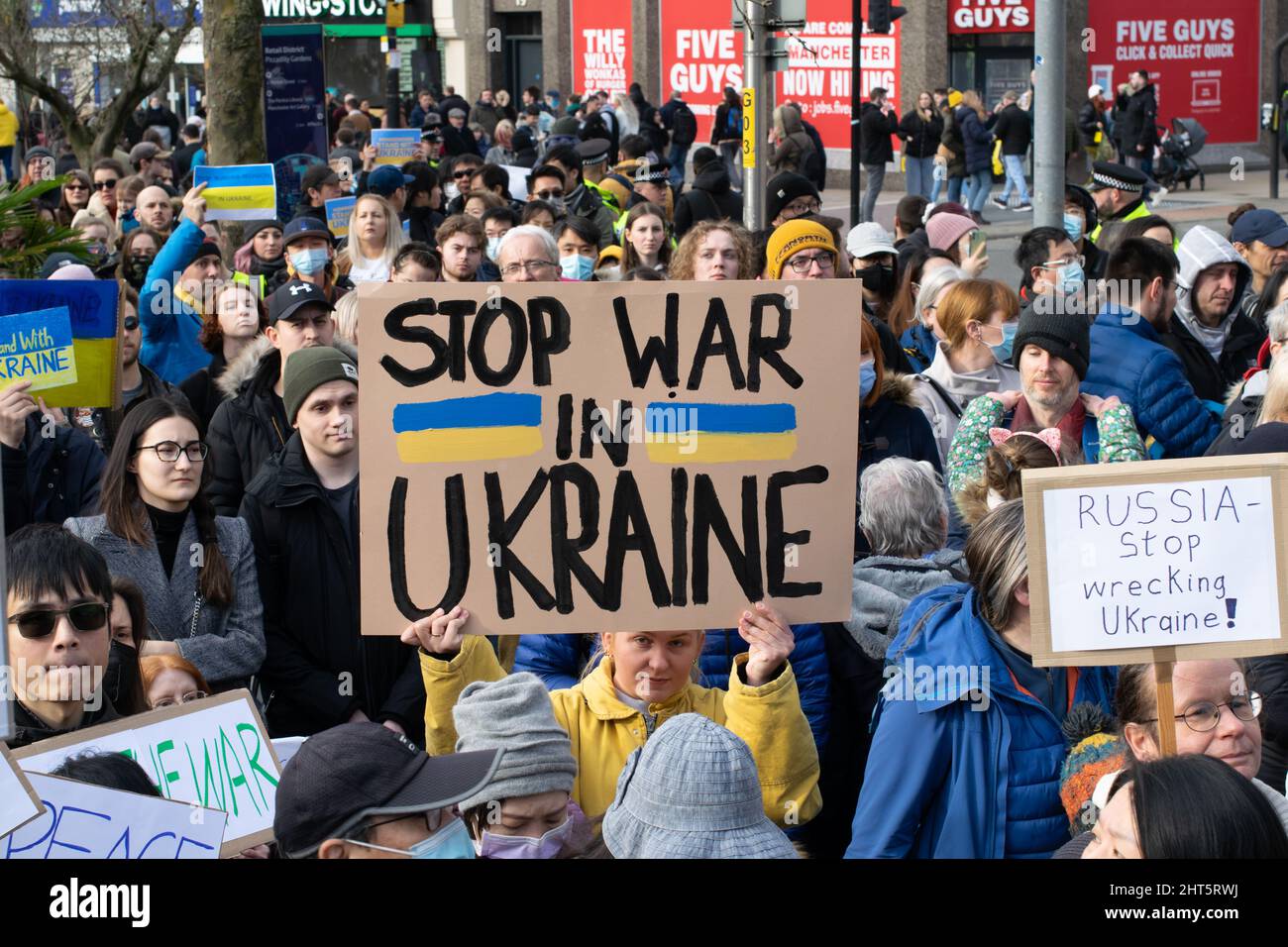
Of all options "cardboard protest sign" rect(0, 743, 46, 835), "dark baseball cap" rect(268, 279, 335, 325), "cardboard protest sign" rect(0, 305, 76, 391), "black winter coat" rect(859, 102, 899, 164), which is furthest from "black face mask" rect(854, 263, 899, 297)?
"black winter coat" rect(859, 102, 899, 164)

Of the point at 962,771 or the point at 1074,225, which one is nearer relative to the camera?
the point at 962,771

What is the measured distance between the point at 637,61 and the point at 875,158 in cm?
1264

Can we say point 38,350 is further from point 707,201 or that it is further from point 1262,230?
point 707,201

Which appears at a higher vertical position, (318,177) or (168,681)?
(318,177)

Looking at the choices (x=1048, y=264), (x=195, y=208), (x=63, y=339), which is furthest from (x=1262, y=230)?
(x=195, y=208)

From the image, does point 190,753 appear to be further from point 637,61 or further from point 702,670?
point 637,61

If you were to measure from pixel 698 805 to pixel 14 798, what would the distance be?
112cm

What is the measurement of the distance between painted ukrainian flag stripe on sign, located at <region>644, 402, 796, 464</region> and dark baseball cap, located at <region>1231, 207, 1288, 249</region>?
17.0 feet

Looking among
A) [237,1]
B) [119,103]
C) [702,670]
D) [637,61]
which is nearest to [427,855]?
[702,670]

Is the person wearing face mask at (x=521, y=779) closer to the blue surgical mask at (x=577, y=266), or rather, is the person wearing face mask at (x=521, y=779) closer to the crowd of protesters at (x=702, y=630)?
the crowd of protesters at (x=702, y=630)

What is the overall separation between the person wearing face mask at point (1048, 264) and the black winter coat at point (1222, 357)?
0.72 metres

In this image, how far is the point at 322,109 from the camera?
1305 centimetres

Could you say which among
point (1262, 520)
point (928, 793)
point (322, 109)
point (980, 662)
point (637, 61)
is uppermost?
point (637, 61)

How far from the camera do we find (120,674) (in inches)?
164
